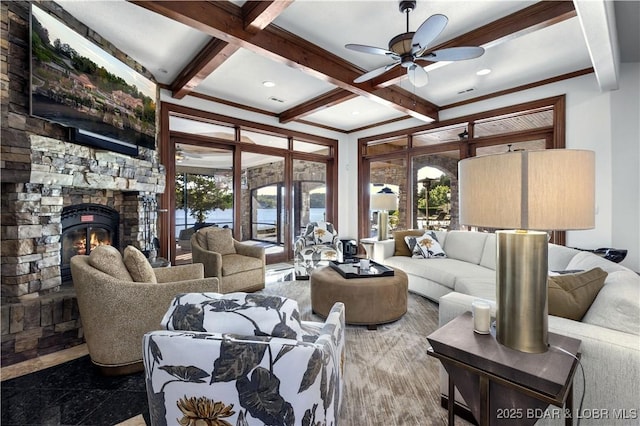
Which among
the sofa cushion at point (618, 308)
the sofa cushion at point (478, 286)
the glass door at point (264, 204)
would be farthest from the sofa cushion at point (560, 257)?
the glass door at point (264, 204)

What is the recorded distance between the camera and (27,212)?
234cm

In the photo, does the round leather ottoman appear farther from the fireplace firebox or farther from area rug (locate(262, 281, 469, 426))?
the fireplace firebox

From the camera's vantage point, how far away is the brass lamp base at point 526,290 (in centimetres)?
118

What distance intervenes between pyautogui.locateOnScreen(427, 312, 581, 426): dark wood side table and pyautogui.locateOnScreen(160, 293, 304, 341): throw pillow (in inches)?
27.2

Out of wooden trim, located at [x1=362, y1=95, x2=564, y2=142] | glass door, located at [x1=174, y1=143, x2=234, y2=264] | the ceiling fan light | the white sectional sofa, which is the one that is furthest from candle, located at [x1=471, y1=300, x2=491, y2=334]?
glass door, located at [x1=174, y1=143, x2=234, y2=264]

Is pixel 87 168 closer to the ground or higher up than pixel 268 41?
closer to the ground

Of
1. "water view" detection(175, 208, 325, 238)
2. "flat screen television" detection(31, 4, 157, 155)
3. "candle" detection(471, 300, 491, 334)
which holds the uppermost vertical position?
"flat screen television" detection(31, 4, 157, 155)

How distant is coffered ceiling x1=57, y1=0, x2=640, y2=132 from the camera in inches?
97.2

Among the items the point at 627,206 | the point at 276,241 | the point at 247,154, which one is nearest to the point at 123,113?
the point at 247,154

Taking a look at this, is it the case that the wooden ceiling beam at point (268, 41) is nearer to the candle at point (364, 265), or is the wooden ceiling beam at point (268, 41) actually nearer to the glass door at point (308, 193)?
the candle at point (364, 265)

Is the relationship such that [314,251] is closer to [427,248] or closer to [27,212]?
[427,248]

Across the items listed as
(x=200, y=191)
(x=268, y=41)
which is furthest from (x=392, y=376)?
(x=200, y=191)

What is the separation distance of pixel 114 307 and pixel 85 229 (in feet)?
5.81

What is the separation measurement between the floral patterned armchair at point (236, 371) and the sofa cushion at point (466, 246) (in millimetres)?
3389
